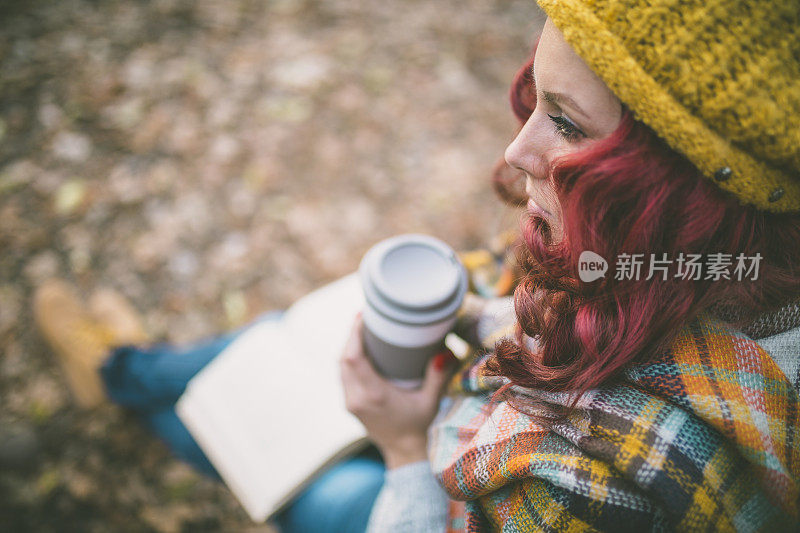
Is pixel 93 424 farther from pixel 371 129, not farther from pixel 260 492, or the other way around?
pixel 371 129

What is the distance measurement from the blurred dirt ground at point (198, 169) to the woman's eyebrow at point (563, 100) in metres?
1.77

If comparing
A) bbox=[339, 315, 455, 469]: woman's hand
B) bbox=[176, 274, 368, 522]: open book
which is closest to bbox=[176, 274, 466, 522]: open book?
bbox=[176, 274, 368, 522]: open book

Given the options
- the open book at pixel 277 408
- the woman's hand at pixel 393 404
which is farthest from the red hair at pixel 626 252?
the open book at pixel 277 408

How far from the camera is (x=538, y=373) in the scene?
2.85ft

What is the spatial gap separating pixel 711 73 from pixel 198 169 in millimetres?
2575

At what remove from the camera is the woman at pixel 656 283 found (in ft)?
1.96

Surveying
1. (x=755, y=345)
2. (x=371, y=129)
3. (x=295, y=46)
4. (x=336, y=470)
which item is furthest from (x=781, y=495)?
(x=295, y=46)

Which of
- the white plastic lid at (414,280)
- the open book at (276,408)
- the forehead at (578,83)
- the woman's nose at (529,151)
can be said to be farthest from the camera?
the open book at (276,408)

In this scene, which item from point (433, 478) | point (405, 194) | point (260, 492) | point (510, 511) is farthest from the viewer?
point (405, 194)

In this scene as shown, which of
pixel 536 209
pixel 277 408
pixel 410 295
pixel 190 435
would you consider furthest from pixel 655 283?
pixel 190 435

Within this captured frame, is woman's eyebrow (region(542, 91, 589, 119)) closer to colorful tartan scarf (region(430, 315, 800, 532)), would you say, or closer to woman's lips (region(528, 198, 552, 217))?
woman's lips (region(528, 198, 552, 217))

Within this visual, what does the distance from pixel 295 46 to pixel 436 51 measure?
0.97 m

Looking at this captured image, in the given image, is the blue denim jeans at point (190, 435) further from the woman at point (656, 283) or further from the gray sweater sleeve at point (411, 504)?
the woman at point (656, 283)

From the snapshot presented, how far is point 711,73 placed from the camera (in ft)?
1.93
